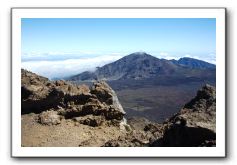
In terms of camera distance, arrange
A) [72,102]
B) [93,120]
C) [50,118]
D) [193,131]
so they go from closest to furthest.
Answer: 1. [193,131]
2. [50,118]
3. [93,120]
4. [72,102]

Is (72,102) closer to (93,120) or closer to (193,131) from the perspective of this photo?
(93,120)

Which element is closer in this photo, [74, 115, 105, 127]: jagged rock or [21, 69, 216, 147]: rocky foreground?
[21, 69, 216, 147]: rocky foreground

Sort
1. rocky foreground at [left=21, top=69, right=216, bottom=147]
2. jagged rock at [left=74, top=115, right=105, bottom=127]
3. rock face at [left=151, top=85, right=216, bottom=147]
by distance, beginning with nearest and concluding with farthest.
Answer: rock face at [left=151, top=85, right=216, bottom=147]
rocky foreground at [left=21, top=69, right=216, bottom=147]
jagged rock at [left=74, top=115, right=105, bottom=127]

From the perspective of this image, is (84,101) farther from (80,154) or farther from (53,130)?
(80,154)

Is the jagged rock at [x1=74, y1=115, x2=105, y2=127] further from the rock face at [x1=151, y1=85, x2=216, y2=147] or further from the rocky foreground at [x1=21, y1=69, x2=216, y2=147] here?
the rock face at [x1=151, y1=85, x2=216, y2=147]

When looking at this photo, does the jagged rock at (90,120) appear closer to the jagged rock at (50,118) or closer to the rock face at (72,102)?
the rock face at (72,102)

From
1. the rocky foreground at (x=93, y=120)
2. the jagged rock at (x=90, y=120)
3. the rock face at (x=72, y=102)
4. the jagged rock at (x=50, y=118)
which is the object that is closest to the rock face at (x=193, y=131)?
the rocky foreground at (x=93, y=120)

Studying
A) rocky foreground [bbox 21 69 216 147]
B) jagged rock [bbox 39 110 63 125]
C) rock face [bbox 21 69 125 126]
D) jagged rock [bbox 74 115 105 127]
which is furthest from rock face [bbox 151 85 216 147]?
jagged rock [bbox 39 110 63 125]

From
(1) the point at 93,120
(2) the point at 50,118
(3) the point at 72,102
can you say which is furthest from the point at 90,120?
(2) the point at 50,118
